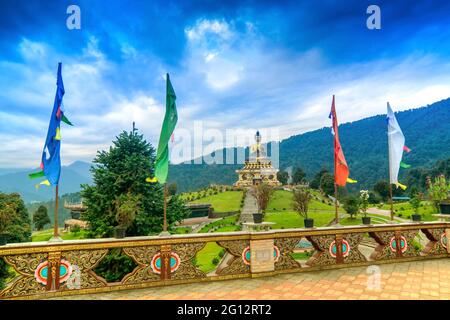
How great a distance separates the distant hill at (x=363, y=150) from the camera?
3846 inches

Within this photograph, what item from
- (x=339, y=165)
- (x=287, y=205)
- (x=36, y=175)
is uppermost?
(x=339, y=165)

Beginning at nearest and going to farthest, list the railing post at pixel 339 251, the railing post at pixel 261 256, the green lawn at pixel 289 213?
the railing post at pixel 261 256, the railing post at pixel 339 251, the green lawn at pixel 289 213

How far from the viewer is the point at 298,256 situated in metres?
24.8

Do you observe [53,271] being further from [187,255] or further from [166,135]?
[166,135]

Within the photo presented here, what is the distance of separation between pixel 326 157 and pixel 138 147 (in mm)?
120836

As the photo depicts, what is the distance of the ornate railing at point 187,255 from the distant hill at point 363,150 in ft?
277

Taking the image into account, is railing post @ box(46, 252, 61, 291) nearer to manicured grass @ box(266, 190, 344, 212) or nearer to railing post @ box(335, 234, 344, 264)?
railing post @ box(335, 234, 344, 264)

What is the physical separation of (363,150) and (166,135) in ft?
419

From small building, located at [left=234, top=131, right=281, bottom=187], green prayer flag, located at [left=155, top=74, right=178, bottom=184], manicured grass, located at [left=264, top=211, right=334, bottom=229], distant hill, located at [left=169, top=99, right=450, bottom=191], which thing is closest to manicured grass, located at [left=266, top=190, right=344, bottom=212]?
manicured grass, located at [left=264, top=211, right=334, bottom=229]

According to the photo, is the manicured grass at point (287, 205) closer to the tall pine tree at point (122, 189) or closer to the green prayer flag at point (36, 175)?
the tall pine tree at point (122, 189)

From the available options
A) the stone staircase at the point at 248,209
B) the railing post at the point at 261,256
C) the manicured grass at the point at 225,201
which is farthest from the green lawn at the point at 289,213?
the railing post at the point at 261,256

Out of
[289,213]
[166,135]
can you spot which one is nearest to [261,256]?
[166,135]

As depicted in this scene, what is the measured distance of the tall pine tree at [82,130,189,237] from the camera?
12977 mm

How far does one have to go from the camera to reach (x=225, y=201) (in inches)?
2309
